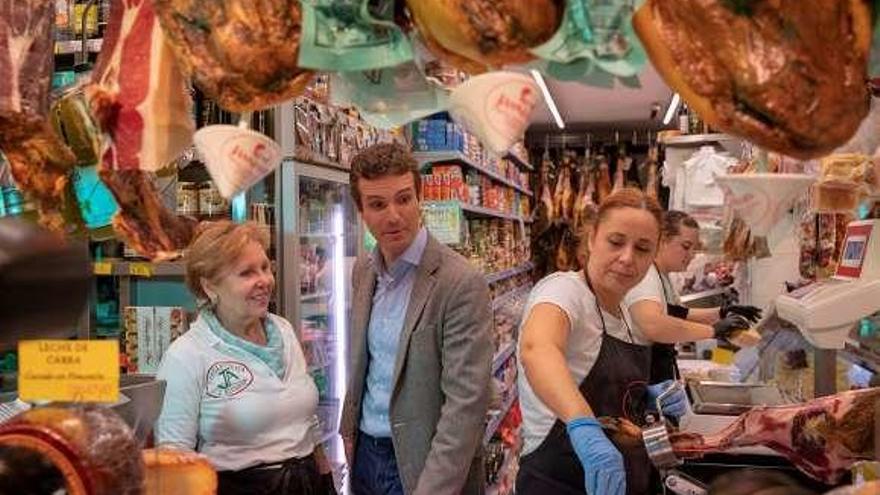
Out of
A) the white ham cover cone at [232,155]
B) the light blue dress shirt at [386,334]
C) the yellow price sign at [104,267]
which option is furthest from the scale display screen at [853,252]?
Answer: the yellow price sign at [104,267]

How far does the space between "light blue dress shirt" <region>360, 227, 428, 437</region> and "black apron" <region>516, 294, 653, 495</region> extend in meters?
0.48

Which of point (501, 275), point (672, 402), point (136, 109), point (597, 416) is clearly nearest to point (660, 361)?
point (672, 402)

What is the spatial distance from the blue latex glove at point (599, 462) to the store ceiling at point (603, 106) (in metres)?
6.12

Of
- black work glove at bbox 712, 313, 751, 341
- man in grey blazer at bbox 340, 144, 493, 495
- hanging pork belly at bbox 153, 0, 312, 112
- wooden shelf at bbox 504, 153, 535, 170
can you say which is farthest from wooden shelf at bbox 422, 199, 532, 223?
hanging pork belly at bbox 153, 0, 312, 112

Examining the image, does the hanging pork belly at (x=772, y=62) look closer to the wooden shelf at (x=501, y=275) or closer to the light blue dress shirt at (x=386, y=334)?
the light blue dress shirt at (x=386, y=334)

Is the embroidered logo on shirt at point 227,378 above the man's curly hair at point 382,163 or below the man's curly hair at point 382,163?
below

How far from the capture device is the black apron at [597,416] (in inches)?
98.1

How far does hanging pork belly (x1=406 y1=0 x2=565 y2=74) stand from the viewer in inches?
33.9

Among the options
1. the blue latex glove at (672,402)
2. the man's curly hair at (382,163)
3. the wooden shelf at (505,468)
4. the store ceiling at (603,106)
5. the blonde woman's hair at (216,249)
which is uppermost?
the store ceiling at (603,106)

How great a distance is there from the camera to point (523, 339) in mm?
2303

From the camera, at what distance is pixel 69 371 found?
3.38 ft

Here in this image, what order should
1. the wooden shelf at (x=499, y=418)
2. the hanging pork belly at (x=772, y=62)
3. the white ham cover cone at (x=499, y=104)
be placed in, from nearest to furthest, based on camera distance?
the hanging pork belly at (x=772, y=62) < the white ham cover cone at (x=499, y=104) < the wooden shelf at (x=499, y=418)

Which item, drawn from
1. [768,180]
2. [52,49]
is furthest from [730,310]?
[52,49]

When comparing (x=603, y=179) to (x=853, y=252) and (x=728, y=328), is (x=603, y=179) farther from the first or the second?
(x=853, y=252)
